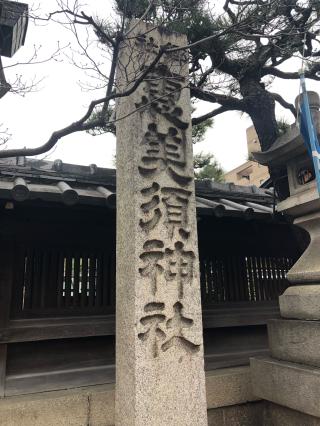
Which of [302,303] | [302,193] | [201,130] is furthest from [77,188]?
[201,130]

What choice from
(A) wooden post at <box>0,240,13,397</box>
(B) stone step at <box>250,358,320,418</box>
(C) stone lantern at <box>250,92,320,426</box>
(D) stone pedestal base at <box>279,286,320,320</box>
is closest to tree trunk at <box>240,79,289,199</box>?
(C) stone lantern at <box>250,92,320,426</box>

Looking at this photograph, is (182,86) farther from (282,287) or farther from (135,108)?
(282,287)

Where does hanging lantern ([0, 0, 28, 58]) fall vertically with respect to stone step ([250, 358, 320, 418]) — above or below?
above

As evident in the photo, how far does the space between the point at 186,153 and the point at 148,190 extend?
0.67 m

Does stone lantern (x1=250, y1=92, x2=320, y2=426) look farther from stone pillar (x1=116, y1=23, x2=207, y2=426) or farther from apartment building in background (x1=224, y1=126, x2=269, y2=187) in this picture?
apartment building in background (x1=224, y1=126, x2=269, y2=187)

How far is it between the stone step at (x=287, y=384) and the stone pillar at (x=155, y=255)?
1.19m

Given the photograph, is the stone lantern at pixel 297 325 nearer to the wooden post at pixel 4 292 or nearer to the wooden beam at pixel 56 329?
the wooden beam at pixel 56 329

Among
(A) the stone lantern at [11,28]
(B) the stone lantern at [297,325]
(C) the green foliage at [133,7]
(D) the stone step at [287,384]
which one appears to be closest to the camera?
(A) the stone lantern at [11,28]

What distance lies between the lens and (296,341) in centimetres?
412

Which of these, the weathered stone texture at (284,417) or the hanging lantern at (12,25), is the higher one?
the hanging lantern at (12,25)

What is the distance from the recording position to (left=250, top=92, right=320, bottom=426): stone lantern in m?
3.87

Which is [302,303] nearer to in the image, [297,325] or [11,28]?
[297,325]

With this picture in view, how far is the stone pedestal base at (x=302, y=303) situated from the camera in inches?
159

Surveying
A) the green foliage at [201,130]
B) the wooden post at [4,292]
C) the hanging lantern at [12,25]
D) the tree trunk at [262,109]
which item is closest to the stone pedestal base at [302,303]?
the tree trunk at [262,109]
